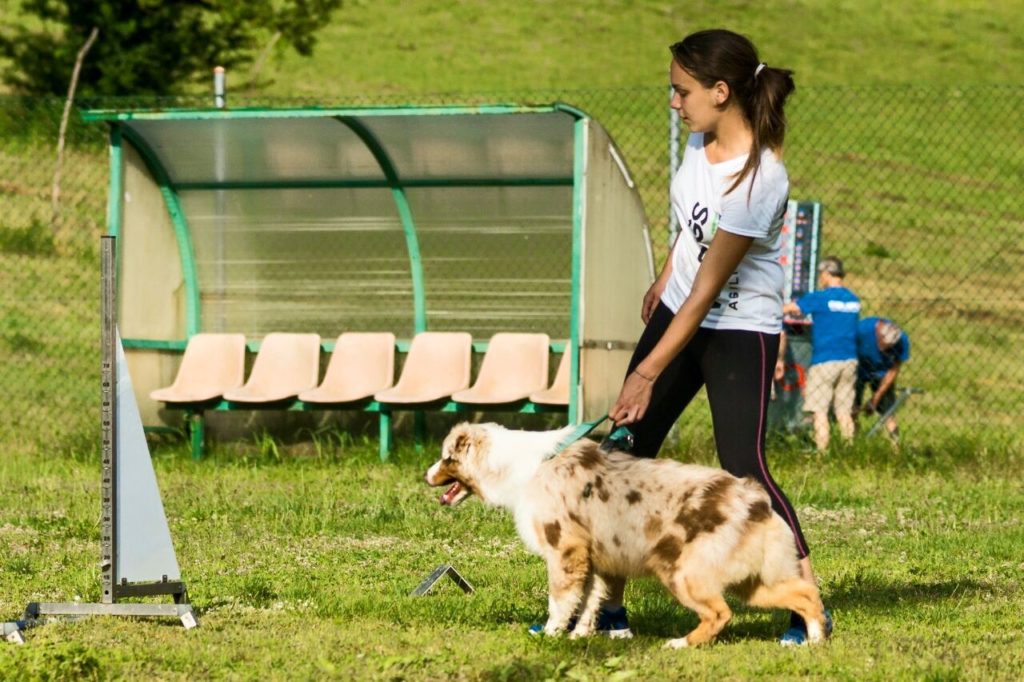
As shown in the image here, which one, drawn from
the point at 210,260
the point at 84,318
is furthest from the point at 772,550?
the point at 84,318

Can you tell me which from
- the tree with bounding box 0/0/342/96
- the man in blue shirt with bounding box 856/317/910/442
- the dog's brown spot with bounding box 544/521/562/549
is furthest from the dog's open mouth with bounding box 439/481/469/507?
the tree with bounding box 0/0/342/96

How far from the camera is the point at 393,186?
12844mm

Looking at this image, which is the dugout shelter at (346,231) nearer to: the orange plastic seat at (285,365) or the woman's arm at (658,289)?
the orange plastic seat at (285,365)

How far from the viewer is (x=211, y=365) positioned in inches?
504

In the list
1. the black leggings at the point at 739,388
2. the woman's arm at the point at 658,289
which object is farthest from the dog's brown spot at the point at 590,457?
the woman's arm at the point at 658,289

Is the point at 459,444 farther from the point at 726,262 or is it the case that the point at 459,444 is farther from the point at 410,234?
the point at 410,234

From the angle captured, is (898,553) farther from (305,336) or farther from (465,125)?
(305,336)

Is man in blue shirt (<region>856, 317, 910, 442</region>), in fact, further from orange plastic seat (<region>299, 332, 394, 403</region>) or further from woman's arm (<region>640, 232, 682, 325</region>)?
woman's arm (<region>640, 232, 682, 325</region>)

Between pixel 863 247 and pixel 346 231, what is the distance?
496 inches

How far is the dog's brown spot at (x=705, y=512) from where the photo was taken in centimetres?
530

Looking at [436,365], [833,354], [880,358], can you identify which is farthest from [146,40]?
[833,354]

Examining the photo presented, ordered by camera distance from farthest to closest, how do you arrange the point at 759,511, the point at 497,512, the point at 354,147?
the point at 354,147
the point at 497,512
the point at 759,511

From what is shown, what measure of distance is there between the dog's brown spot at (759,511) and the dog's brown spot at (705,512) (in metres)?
0.11

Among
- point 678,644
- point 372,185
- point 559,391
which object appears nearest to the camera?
point 678,644
